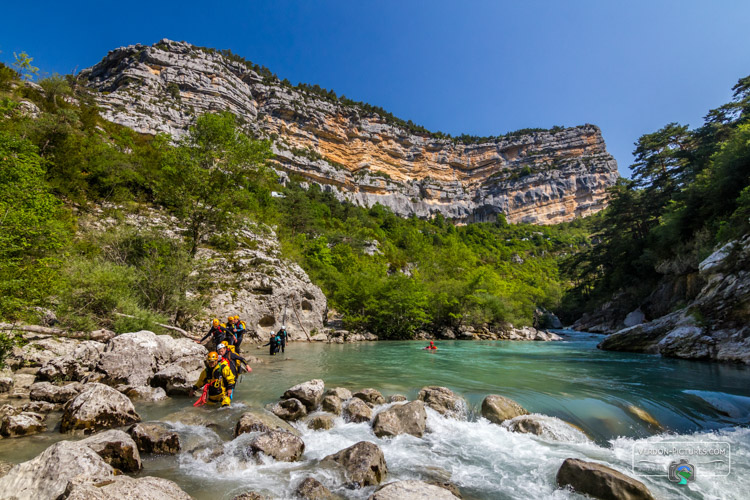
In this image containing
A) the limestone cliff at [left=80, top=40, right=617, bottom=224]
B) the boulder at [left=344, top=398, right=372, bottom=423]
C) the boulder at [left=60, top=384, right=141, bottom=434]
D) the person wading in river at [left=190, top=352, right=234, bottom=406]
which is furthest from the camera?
the limestone cliff at [left=80, top=40, right=617, bottom=224]

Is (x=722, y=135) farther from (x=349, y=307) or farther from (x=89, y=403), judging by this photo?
(x=89, y=403)

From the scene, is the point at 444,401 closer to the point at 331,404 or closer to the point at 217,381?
the point at 331,404

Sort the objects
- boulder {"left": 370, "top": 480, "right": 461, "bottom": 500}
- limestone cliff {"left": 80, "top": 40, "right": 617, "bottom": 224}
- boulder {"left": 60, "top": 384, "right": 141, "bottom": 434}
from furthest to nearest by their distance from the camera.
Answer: limestone cliff {"left": 80, "top": 40, "right": 617, "bottom": 224}
boulder {"left": 60, "top": 384, "right": 141, "bottom": 434}
boulder {"left": 370, "top": 480, "right": 461, "bottom": 500}

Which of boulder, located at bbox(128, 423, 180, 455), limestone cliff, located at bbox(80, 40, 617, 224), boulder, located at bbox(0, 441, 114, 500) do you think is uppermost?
limestone cliff, located at bbox(80, 40, 617, 224)

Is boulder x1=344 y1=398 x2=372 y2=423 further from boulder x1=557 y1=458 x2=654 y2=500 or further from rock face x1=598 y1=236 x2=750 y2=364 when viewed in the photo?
rock face x1=598 y1=236 x2=750 y2=364

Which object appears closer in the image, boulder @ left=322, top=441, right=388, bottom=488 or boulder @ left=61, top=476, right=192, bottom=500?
boulder @ left=61, top=476, right=192, bottom=500

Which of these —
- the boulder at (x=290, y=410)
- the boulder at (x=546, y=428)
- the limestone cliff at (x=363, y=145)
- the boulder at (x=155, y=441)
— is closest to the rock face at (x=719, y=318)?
the boulder at (x=546, y=428)

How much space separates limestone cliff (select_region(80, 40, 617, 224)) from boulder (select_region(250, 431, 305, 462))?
76.2 metres

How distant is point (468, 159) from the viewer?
132 meters

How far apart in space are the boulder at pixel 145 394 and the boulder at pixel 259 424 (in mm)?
3544

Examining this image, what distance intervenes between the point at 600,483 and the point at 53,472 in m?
7.02

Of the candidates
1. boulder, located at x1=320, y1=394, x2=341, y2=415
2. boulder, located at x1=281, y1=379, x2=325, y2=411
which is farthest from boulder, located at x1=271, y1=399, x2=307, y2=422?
boulder, located at x1=320, y1=394, x2=341, y2=415

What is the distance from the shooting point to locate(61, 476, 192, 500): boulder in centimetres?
306

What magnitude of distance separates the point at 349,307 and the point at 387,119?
112880 mm
